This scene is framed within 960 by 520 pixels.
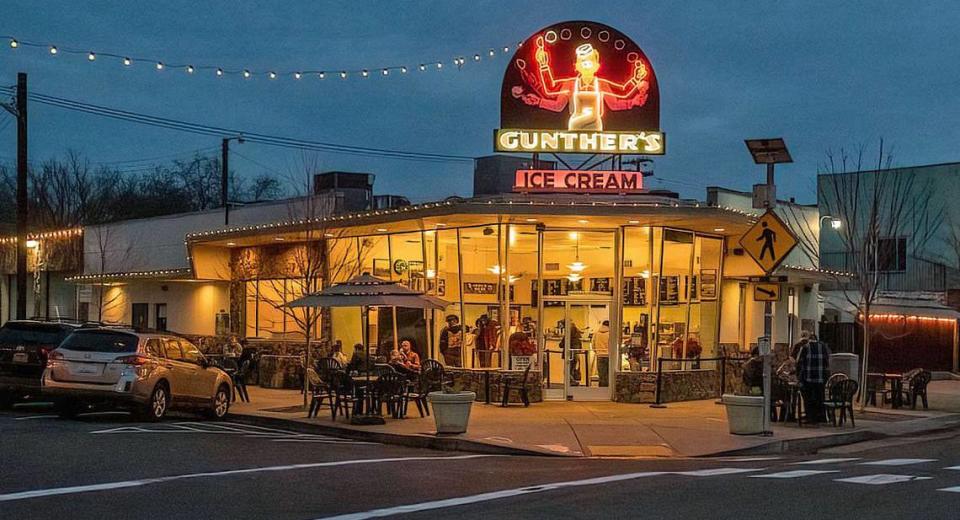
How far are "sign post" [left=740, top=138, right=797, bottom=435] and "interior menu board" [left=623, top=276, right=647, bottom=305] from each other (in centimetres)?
586

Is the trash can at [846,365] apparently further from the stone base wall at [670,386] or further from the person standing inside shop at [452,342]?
the person standing inside shop at [452,342]

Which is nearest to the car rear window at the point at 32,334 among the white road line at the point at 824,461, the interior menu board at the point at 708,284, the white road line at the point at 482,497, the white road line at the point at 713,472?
the white road line at the point at 482,497

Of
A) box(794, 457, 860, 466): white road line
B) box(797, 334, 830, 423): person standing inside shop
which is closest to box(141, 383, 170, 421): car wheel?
box(794, 457, 860, 466): white road line

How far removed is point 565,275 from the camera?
24234mm

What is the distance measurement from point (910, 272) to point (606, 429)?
84.0 ft

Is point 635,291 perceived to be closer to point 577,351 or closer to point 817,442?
point 577,351

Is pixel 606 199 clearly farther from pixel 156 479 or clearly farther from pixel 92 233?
pixel 92 233

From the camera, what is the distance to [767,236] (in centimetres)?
1742

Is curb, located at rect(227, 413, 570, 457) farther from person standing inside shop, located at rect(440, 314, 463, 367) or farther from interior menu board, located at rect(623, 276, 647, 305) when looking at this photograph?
interior menu board, located at rect(623, 276, 647, 305)

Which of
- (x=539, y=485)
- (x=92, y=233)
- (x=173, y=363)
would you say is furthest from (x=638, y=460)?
(x=92, y=233)

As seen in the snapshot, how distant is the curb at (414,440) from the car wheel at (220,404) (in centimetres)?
123

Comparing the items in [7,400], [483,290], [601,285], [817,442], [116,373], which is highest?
[601,285]

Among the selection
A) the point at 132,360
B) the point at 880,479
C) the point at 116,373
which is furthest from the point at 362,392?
the point at 880,479

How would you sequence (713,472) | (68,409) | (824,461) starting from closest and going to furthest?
1. (713,472)
2. (824,461)
3. (68,409)
